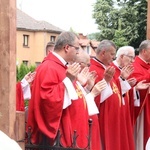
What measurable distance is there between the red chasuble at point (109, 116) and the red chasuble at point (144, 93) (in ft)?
2.76

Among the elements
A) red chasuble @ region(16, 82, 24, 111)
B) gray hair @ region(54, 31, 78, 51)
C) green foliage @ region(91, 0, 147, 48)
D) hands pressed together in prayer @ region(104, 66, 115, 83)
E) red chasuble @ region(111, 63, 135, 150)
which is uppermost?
green foliage @ region(91, 0, 147, 48)

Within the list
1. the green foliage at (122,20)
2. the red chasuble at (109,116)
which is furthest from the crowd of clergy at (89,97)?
the green foliage at (122,20)

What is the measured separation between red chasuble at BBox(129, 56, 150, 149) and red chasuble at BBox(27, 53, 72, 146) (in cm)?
267

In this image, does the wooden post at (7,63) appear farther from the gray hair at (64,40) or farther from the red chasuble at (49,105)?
the gray hair at (64,40)

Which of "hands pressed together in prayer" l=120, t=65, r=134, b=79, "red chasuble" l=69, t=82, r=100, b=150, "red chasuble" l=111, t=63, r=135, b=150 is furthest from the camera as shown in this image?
"red chasuble" l=111, t=63, r=135, b=150

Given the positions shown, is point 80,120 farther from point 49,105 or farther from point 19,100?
point 19,100

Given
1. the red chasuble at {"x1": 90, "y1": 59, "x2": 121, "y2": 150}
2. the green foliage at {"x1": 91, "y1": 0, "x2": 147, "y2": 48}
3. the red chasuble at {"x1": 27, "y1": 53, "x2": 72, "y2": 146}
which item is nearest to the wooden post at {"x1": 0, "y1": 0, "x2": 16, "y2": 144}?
the red chasuble at {"x1": 27, "y1": 53, "x2": 72, "y2": 146}

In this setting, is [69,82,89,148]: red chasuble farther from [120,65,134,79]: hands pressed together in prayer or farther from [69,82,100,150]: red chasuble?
[120,65,134,79]: hands pressed together in prayer

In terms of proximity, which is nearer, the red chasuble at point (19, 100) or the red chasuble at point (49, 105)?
the red chasuble at point (49, 105)

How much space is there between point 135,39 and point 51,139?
24084mm

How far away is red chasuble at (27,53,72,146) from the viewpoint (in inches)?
182

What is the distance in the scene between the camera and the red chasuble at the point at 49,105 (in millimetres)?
4613

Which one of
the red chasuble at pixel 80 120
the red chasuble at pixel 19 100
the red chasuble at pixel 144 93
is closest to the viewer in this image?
the red chasuble at pixel 80 120

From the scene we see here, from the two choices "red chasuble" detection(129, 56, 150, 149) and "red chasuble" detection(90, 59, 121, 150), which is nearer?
"red chasuble" detection(90, 59, 121, 150)
